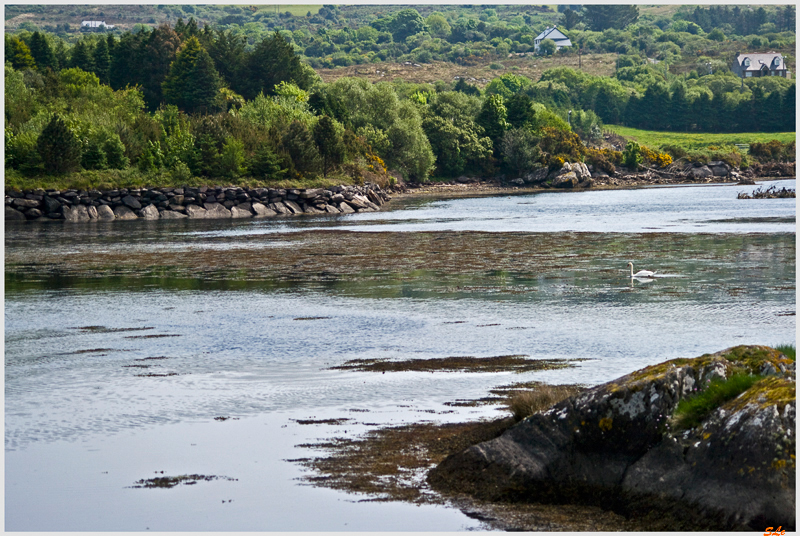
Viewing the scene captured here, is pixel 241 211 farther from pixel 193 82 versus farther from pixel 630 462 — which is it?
pixel 630 462

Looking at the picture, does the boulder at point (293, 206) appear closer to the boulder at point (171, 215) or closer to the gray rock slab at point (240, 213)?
the gray rock slab at point (240, 213)

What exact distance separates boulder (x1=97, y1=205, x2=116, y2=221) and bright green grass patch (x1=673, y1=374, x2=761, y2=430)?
59834 mm

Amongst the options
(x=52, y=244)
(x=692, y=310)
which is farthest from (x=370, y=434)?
(x=52, y=244)

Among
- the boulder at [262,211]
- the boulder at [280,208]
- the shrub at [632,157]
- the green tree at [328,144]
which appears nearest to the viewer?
the boulder at [262,211]

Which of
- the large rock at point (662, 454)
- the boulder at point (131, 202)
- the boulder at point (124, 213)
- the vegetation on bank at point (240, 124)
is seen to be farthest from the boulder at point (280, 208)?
the large rock at point (662, 454)

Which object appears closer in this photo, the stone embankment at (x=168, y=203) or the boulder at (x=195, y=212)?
the stone embankment at (x=168, y=203)

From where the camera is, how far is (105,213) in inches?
2534

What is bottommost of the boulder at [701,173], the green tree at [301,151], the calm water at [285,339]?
the boulder at [701,173]

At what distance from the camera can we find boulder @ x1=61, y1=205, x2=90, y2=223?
208 ft

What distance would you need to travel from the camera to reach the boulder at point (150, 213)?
211 feet

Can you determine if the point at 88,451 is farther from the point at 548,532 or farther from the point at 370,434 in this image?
the point at 548,532

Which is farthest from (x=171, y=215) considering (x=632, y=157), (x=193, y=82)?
(x=632, y=157)

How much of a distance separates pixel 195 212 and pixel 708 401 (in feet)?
198

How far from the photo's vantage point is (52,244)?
42.3 m
